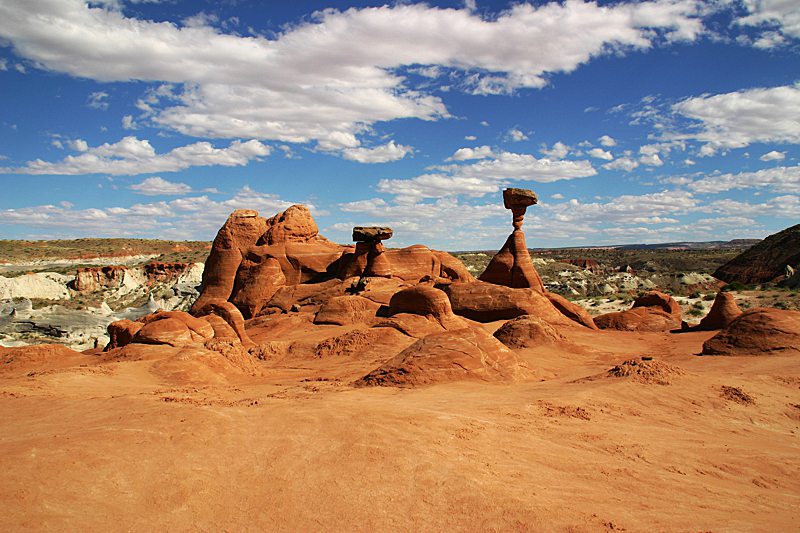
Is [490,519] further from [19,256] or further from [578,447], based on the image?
[19,256]

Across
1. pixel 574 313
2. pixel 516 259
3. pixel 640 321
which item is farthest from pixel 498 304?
pixel 640 321

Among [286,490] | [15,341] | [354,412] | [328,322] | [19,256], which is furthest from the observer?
[19,256]

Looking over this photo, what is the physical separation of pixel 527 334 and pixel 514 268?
8835mm

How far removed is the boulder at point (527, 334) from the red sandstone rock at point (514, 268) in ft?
25.3

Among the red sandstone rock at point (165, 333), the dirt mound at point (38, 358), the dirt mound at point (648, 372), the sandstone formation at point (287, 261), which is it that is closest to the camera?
the dirt mound at point (648, 372)

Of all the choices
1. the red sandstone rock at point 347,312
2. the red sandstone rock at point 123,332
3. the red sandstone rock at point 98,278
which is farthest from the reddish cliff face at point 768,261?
the red sandstone rock at point 98,278

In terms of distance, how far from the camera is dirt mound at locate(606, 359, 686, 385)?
9.06 meters

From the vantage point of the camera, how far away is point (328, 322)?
17984mm

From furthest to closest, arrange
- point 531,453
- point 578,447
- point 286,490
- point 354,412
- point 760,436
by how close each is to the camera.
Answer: point 760,436 → point 354,412 → point 578,447 → point 531,453 → point 286,490

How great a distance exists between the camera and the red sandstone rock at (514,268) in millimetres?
22891

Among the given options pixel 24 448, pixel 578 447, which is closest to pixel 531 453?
pixel 578 447

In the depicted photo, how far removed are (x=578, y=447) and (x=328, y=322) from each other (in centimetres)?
1298

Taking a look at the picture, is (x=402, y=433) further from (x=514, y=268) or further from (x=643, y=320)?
(x=514, y=268)

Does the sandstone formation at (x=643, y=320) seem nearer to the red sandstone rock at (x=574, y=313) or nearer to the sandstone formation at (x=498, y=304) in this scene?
the red sandstone rock at (x=574, y=313)
